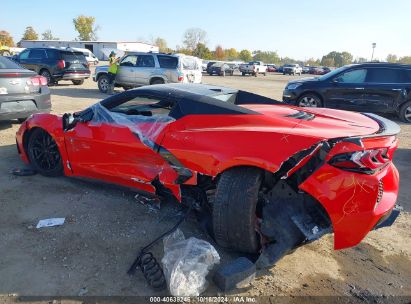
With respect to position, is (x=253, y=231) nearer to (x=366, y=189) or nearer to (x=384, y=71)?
(x=366, y=189)

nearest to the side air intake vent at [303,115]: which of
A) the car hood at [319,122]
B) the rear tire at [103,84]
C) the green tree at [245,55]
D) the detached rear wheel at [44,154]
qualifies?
the car hood at [319,122]

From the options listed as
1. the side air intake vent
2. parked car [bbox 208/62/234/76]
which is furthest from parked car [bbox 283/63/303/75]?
the side air intake vent

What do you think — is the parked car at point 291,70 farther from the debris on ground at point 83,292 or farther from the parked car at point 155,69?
the debris on ground at point 83,292

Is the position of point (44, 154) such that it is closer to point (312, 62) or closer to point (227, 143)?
point (227, 143)

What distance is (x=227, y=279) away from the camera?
274 cm


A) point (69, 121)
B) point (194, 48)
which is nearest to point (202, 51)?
point (194, 48)

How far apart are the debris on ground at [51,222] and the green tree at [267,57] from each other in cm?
11169

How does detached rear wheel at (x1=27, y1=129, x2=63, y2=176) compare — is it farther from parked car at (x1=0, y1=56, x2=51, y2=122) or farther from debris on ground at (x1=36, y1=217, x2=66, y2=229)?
parked car at (x1=0, y1=56, x2=51, y2=122)

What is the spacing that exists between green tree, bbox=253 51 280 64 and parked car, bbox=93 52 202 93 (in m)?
101

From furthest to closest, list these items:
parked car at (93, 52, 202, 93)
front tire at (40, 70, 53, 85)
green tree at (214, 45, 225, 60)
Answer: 1. green tree at (214, 45, 225, 60)
2. front tire at (40, 70, 53, 85)
3. parked car at (93, 52, 202, 93)

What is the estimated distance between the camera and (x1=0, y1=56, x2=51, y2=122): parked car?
253 inches

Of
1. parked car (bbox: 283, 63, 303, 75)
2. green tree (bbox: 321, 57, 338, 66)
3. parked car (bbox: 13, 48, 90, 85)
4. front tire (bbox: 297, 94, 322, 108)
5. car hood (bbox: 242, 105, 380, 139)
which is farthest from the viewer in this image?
green tree (bbox: 321, 57, 338, 66)

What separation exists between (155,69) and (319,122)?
11.0 m

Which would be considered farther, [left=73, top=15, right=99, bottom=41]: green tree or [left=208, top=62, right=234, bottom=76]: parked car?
[left=73, top=15, right=99, bottom=41]: green tree
